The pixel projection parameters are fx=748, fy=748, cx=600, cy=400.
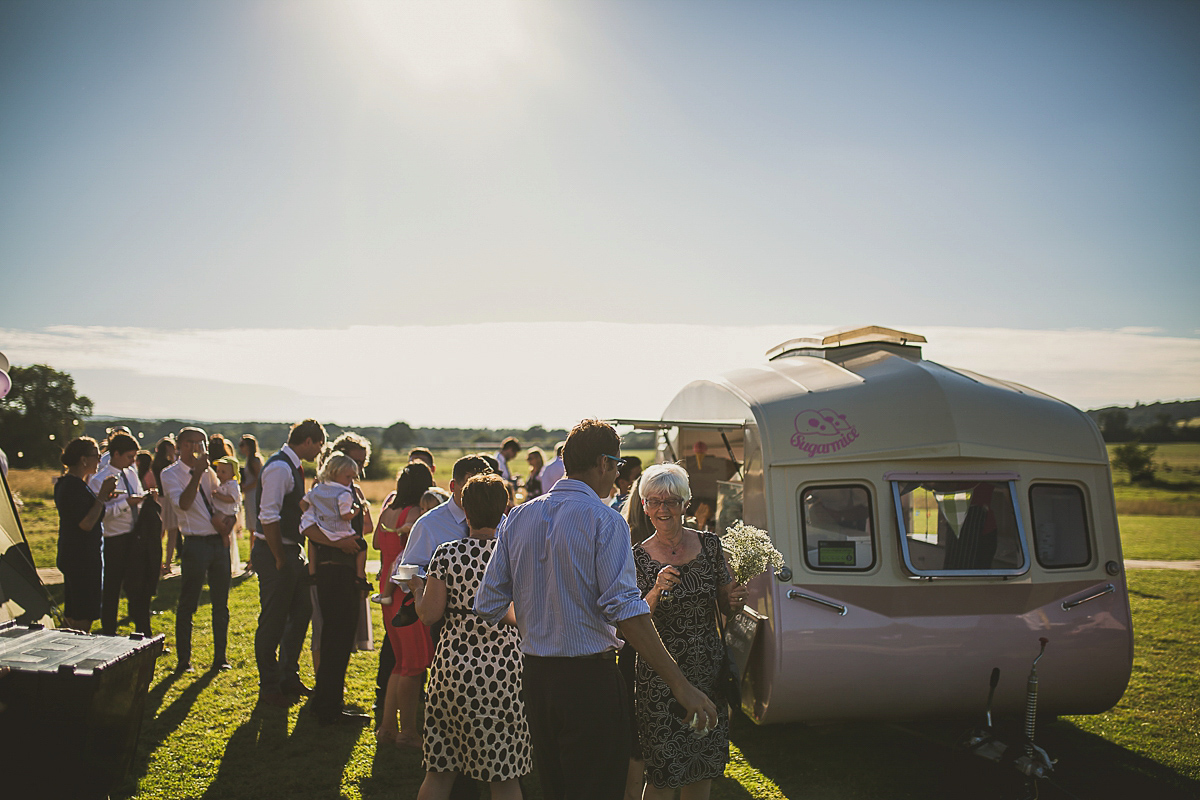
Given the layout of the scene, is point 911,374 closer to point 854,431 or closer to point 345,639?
point 854,431

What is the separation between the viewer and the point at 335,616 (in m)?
5.82

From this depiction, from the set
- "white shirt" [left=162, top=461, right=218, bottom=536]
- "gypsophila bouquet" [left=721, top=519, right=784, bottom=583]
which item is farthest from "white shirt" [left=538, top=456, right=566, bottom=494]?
"gypsophila bouquet" [left=721, top=519, right=784, bottom=583]

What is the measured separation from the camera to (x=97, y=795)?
12.5ft

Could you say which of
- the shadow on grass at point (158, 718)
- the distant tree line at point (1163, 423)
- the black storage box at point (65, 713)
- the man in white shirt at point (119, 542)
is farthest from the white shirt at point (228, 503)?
the distant tree line at point (1163, 423)

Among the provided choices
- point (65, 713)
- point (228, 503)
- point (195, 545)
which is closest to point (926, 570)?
point (65, 713)

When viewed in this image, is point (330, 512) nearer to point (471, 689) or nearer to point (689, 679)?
point (471, 689)

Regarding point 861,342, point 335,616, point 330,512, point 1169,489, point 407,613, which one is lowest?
point 1169,489

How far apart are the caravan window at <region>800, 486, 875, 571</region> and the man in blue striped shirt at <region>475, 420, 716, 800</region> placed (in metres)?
2.84

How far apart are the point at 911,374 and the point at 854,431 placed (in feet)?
2.38

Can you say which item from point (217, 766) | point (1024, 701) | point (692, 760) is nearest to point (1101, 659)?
point (1024, 701)

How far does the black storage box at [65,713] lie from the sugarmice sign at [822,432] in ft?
14.8

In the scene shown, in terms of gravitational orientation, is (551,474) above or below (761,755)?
above

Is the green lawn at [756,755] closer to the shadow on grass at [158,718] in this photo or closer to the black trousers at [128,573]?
the shadow on grass at [158,718]

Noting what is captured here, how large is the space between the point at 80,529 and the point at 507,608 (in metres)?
5.42
